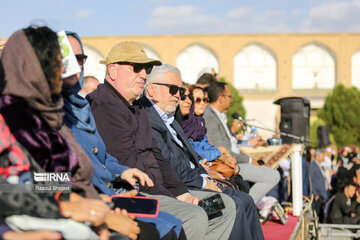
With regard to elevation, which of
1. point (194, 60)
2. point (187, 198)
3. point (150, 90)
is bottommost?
point (187, 198)

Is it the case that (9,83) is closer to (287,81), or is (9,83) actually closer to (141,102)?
(141,102)

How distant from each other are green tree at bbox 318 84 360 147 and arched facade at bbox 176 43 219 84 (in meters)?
11.1

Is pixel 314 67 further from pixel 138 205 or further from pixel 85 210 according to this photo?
pixel 85 210

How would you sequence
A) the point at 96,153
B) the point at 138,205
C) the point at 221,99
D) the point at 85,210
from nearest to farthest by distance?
the point at 85,210 → the point at 138,205 → the point at 96,153 → the point at 221,99

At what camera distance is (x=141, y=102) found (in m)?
4.08

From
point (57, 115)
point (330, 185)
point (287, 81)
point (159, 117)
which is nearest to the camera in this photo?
point (57, 115)

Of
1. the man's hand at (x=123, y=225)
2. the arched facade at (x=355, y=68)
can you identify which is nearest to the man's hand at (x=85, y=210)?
the man's hand at (x=123, y=225)

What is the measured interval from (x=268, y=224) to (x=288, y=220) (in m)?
0.48

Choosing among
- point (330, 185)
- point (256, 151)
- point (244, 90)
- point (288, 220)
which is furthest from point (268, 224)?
point (244, 90)

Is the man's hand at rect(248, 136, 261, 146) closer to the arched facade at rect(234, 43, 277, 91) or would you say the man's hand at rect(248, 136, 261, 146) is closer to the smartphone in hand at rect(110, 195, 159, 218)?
the smartphone in hand at rect(110, 195, 159, 218)

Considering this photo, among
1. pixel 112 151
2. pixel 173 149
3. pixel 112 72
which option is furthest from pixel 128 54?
pixel 173 149

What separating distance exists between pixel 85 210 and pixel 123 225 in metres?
0.36

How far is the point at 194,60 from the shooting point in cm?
4131

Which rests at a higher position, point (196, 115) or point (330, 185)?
point (196, 115)
